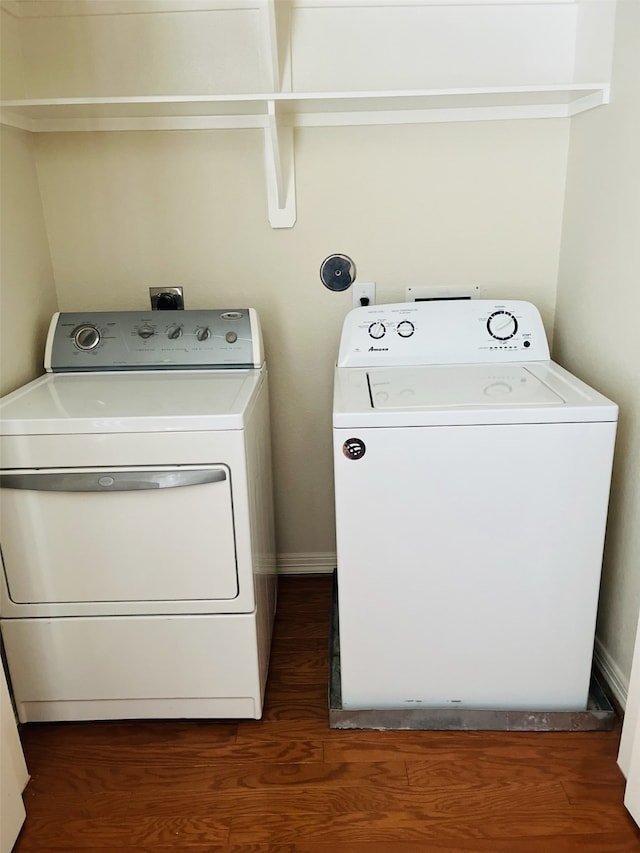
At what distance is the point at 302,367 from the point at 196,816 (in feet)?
4.24

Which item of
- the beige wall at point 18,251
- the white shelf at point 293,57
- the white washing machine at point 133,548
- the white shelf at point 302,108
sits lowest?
the white washing machine at point 133,548

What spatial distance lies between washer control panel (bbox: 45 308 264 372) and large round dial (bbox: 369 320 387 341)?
0.32 metres

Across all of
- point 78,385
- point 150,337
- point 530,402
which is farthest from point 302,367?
point 530,402

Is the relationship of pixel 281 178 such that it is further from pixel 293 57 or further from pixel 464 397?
pixel 464 397

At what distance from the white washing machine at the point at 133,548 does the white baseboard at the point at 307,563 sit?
1.88ft

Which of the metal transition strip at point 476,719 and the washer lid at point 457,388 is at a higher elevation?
the washer lid at point 457,388

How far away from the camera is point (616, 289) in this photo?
1.63 metres

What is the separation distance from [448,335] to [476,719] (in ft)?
3.34

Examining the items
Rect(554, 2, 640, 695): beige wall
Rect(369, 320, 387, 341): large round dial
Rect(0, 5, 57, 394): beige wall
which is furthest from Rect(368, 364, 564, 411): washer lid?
Rect(0, 5, 57, 394): beige wall

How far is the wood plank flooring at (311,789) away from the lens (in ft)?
4.48

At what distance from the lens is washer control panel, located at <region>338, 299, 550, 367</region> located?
1.85 meters

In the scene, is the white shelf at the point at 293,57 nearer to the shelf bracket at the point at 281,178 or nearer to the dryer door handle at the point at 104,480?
the shelf bracket at the point at 281,178

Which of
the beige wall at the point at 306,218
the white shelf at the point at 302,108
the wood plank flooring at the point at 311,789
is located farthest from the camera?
the beige wall at the point at 306,218

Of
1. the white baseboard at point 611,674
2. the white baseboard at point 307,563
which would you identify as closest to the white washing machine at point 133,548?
the white baseboard at point 307,563
